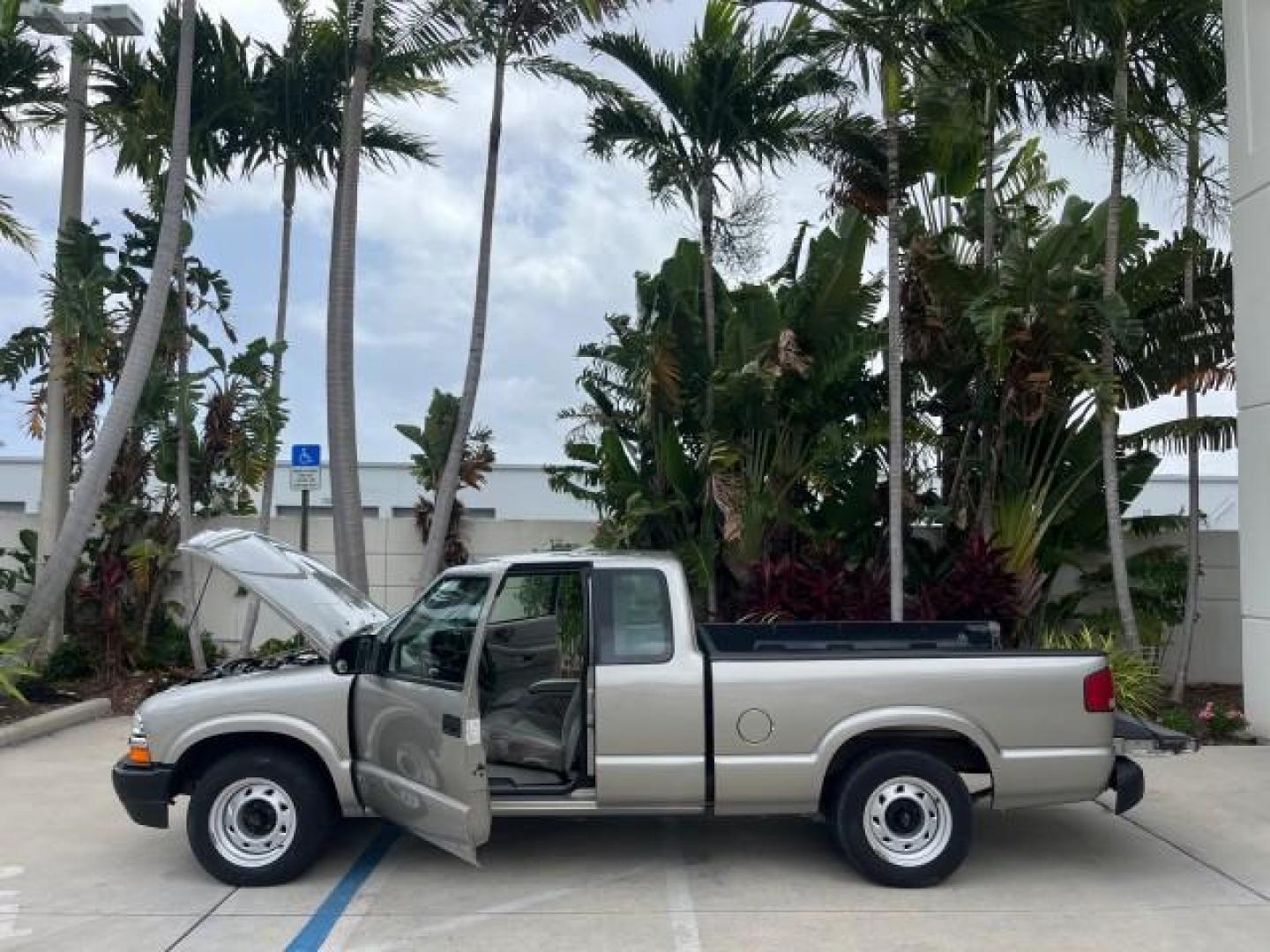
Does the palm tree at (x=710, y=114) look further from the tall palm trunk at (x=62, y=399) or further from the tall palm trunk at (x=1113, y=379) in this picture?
the tall palm trunk at (x=62, y=399)

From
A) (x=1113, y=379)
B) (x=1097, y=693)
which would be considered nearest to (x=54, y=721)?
(x=1097, y=693)

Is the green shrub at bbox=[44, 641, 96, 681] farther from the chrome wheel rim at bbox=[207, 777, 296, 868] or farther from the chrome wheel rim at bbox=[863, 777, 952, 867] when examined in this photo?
the chrome wheel rim at bbox=[863, 777, 952, 867]

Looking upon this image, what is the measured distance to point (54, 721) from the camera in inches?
426

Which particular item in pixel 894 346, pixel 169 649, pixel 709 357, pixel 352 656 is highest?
pixel 709 357

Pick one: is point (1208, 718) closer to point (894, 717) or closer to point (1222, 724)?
point (1222, 724)

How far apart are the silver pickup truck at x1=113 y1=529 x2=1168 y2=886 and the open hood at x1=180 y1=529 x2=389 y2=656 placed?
2 centimetres

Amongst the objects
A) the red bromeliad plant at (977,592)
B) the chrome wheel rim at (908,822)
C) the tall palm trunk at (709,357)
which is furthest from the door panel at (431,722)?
the red bromeliad plant at (977,592)

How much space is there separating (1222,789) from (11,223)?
49.2 ft

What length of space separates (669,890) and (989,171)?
9026 mm

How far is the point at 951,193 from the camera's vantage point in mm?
13641

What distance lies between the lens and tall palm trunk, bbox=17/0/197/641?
39.1 feet

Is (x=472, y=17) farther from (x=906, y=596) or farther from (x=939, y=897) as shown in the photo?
(x=939, y=897)

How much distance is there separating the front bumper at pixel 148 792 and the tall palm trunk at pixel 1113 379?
340 inches

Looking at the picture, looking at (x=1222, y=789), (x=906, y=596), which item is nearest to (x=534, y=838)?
(x=1222, y=789)
